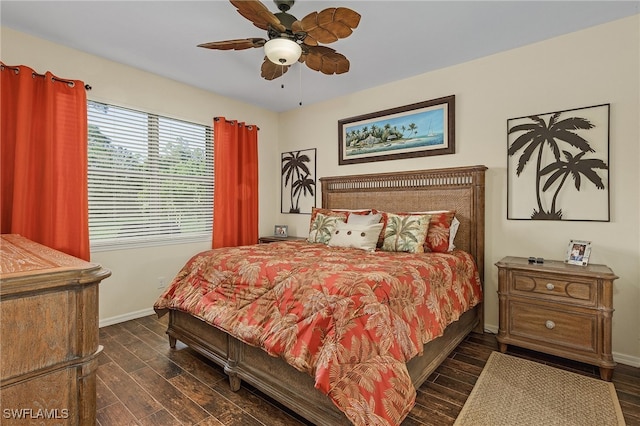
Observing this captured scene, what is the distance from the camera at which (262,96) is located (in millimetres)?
4277

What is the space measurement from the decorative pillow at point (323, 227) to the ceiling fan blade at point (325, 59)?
1503 millimetres

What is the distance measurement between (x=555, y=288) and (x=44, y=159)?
4.33m

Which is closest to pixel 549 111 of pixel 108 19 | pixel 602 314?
pixel 602 314

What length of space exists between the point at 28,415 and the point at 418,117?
368 centimetres

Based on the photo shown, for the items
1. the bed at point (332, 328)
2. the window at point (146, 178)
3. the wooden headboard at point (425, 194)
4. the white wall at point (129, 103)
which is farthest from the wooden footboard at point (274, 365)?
the window at point (146, 178)

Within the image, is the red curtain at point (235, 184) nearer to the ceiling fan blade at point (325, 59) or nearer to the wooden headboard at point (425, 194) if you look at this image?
the wooden headboard at point (425, 194)

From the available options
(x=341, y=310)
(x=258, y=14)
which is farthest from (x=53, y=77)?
(x=341, y=310)

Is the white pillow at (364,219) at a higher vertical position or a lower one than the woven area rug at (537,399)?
higher

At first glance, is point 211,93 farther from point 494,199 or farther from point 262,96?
point 494,199

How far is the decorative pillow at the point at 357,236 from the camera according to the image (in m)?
3.01

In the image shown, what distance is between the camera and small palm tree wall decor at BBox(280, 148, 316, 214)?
459 cm

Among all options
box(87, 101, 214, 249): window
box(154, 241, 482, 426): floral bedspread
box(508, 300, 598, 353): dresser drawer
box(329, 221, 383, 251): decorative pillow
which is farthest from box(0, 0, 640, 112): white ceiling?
box(508, 300, 598, 353): dresser drawer

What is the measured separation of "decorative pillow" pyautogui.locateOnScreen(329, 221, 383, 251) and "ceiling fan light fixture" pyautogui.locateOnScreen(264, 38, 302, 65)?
1624 millimetres

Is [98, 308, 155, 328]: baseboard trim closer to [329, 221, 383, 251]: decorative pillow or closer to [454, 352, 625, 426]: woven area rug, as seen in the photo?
[329, 221, 383, 251]: decorative pillow
